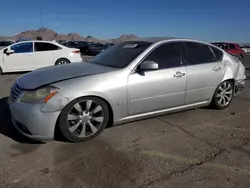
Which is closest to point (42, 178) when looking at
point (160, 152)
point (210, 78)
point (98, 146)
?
point (98, 146)

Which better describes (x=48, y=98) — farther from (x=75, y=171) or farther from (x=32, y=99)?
(x=75, y=171)

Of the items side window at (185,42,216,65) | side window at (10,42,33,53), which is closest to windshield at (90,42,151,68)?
side window at (185,42,216,65)

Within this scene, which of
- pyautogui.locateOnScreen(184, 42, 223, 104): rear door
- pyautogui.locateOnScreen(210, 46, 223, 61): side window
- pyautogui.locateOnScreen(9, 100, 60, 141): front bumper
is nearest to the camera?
pyautogui.locateOnScreen(9, 100, 60, 141): front bumper

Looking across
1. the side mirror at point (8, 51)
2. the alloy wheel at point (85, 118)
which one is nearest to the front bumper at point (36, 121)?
the alloy wheel at point (85, 118)

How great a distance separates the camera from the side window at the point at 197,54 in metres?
4.66

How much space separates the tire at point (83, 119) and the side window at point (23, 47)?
8.12 m

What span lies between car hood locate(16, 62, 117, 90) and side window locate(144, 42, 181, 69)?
2.55 feet

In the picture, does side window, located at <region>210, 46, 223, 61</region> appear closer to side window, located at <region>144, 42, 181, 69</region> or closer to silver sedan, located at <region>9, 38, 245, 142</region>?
silver sedan, located at <region>9, 38, 245, 142</region>

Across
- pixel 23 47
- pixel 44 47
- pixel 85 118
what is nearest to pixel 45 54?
pixel 44 47

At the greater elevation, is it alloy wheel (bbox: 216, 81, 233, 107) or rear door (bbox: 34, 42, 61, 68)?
rear door (bbox: 34, 42, 61, 68)

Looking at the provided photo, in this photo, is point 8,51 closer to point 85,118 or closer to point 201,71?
point 85,118

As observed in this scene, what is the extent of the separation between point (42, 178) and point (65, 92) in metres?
1.14

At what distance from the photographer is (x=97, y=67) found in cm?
423

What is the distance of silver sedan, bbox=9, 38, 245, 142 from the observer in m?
3.50
